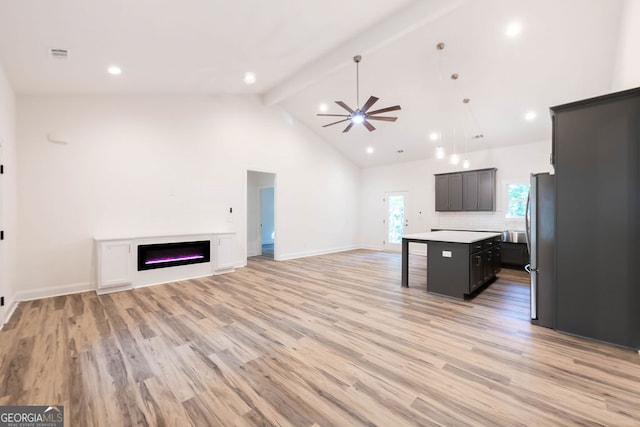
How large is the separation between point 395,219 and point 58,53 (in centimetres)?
854

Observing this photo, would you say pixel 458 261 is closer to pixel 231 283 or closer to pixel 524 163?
pixel 231 283

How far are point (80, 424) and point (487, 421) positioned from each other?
97.4 inches

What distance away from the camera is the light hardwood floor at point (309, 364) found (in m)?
1.73

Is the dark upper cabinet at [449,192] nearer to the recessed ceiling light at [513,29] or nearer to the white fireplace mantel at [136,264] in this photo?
the recessed ceiling light at [513,29]

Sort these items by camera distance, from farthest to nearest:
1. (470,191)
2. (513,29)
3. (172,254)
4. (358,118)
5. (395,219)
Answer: (395,219) → (470,191) → (172,254) → (358,118) → (513,29)

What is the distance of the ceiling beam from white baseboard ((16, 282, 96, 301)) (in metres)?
5.31

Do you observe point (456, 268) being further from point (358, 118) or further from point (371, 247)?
point (371, 247)

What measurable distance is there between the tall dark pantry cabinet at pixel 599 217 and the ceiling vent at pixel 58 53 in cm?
556

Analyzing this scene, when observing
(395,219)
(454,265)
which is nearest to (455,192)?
(395,219)

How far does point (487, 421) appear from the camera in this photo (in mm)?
1640

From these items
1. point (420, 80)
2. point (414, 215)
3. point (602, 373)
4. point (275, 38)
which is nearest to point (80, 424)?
point (602, 373)

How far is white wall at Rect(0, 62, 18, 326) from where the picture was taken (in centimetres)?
322

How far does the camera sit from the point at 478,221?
24.1 feet

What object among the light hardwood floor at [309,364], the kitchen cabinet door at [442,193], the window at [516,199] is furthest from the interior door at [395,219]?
the light hardwood floor at [309,364]
